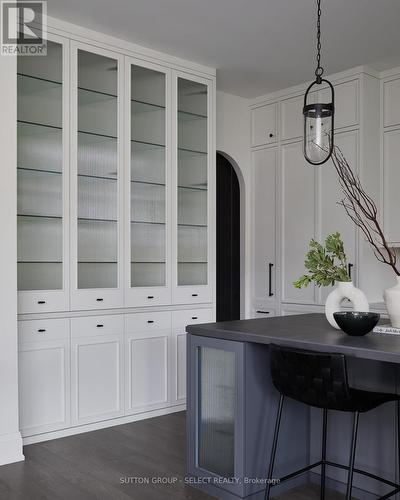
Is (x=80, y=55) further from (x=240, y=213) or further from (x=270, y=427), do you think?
(x=270, y=427)

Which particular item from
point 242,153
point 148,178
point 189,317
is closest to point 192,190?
point 148,178

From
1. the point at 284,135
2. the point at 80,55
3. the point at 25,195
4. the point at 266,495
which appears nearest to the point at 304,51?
the point at 284,135

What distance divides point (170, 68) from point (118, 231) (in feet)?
4.75

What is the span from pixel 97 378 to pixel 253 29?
9.25 feet

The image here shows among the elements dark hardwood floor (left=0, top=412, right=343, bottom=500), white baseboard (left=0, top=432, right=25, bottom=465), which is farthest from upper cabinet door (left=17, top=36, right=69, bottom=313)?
dark hardwood floor (left=0, top=412, right=343, bottom=500)

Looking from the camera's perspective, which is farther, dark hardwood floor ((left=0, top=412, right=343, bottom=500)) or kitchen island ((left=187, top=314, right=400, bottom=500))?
dark hardwood floor ((left=0, top=412, right=343, bottom=500))

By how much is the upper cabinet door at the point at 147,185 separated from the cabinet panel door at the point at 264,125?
1394 millimetres

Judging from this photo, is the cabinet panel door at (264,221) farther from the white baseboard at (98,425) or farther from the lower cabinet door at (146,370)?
the white baseboard at (98,425)

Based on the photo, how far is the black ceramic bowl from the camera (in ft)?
8.39

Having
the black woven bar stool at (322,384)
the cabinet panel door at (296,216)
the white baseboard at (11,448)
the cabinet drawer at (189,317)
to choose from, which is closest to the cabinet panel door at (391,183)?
the cabinet panel door at (296,216)

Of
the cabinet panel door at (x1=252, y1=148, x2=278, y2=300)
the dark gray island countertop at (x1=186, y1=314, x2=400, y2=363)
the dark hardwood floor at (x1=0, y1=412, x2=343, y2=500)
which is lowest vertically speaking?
the dark hardwood floor at (x1=0, y1=412, x2=343, y2=500)

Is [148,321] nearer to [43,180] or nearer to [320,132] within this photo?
[43,180]

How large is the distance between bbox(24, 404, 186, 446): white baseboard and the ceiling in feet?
9.52

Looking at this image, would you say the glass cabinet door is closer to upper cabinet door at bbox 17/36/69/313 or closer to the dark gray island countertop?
upper cabinet door at bbox 17/36/69/313
